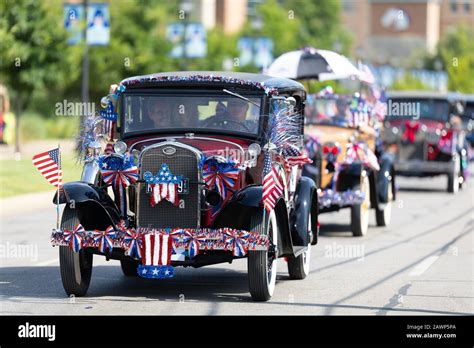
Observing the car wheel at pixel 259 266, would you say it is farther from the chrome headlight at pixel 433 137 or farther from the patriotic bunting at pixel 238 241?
the chrome headlight at pixel 433 137

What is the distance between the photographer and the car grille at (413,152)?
29859 millimetres

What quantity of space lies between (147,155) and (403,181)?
25425mm

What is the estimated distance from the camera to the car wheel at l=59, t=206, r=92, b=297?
10844 millimetres

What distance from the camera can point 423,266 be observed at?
14391 millimetres

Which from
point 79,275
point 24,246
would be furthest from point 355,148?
point 79,275

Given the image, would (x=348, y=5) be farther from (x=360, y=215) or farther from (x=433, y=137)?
(x=360, y=215)

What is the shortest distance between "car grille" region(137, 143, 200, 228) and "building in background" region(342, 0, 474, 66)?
5354 inches

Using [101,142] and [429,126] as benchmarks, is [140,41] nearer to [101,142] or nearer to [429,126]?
[429,126]

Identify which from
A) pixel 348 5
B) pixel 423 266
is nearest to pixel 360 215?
pixel 423 266

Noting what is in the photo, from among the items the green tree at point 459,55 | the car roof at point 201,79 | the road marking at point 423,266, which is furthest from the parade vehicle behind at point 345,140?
the green tree at point 459,55
